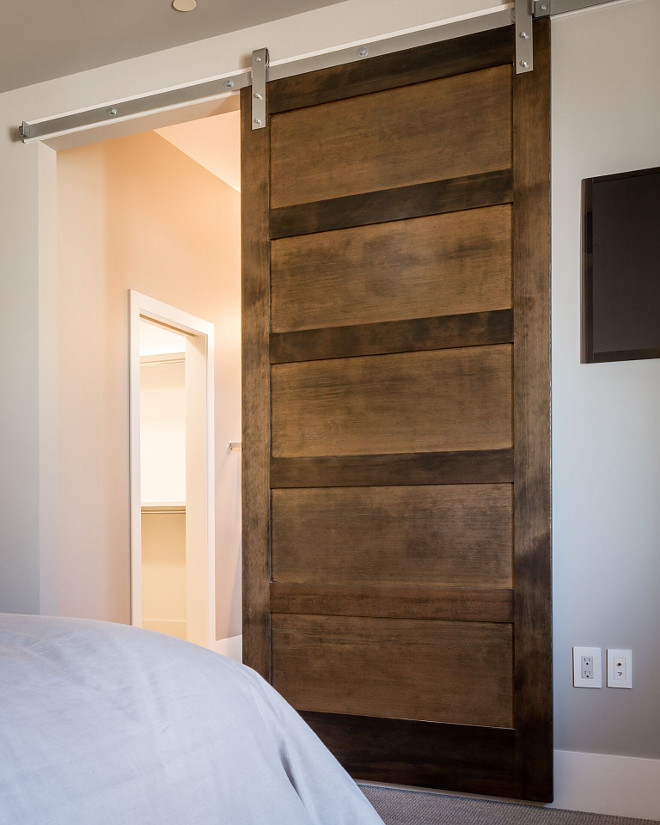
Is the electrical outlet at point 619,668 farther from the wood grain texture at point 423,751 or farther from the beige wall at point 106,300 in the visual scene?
the beige wall at point 106,300

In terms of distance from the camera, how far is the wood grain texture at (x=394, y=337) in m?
2.43

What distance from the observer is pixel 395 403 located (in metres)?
2.54

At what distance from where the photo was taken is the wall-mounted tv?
2.28 m

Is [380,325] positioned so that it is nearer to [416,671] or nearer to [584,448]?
[584,448]

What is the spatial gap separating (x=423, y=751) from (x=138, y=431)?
2143 millimetres

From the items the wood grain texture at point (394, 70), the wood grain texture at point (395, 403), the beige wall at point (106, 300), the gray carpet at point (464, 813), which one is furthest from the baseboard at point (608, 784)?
the wood grain texture at point (394, 70)

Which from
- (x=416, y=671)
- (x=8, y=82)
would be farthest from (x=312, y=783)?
(x=8, y=82)

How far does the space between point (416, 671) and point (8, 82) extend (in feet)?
9.07

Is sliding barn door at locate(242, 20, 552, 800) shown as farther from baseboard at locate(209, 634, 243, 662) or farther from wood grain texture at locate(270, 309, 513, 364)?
baseboard at locate(209, 634, 243, 662)

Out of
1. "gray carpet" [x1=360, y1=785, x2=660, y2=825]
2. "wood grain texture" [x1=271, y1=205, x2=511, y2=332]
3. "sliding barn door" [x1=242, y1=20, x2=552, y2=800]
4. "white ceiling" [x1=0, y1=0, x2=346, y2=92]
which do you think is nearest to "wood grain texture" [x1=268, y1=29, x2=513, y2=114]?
"sliding barn door" [x1=242, y1=20, x2=552, y2=800]

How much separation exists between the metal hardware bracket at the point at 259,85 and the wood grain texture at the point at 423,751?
2.03 meters

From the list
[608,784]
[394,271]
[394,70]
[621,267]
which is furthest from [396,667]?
[394,70]

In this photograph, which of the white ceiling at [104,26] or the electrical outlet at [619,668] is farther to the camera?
the white ceiling at [104,26]

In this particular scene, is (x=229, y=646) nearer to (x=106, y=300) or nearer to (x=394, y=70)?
(x=106, y=300)
